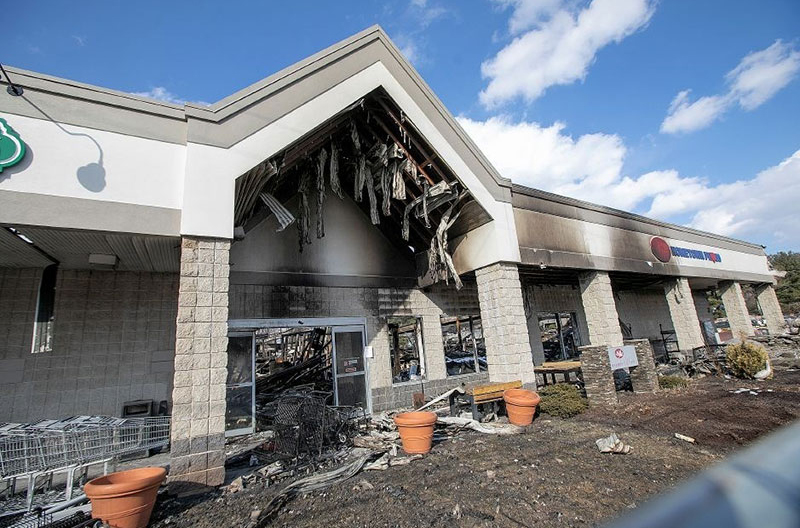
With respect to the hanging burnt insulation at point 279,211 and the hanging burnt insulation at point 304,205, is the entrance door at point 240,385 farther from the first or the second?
the hanging burnt insulation at point 279,211

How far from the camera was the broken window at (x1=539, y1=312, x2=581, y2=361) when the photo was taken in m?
18.5

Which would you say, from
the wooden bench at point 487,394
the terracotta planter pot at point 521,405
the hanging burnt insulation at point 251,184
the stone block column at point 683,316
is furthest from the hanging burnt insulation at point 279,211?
the stone block column at point 683,316

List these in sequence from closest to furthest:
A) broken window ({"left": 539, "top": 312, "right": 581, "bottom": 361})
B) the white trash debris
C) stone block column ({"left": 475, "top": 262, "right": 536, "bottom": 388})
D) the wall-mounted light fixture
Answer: the white trash debris < the wall-mounted light fixture < stone block column ({"left": 475, "top": 262, "right": 536, "bottom": 388}) < broken window ({"left": 539, "top": 312, "right": 581, "bottom": 361})

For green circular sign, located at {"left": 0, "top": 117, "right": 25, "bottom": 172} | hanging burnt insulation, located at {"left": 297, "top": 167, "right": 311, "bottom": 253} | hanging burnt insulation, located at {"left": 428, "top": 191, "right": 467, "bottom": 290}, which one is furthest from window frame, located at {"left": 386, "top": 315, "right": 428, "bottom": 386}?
green circular sign, located at {"left": 0, "top": 117, "right": 25, "bottom": 172}

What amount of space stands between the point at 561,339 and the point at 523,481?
13769 mm

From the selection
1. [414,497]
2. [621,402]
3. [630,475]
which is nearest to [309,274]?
[414,497]

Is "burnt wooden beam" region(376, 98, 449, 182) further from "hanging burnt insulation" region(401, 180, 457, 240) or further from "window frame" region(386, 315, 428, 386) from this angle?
"window frame" region(386, 315, 428, 386)

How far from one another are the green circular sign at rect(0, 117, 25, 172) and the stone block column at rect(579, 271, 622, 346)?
53.6ft

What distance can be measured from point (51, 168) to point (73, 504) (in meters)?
5.89

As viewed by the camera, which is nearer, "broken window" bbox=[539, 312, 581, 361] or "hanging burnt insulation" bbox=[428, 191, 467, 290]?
"hanging burnt insulation" bbox=[428, 191, 467, 290]

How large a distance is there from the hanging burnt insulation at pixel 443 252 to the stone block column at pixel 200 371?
21.6ft

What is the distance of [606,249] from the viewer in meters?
15.1

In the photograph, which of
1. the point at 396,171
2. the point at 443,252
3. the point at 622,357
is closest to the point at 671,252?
the point at 622,357

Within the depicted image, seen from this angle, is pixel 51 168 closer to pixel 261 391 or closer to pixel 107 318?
pixel 107 318
